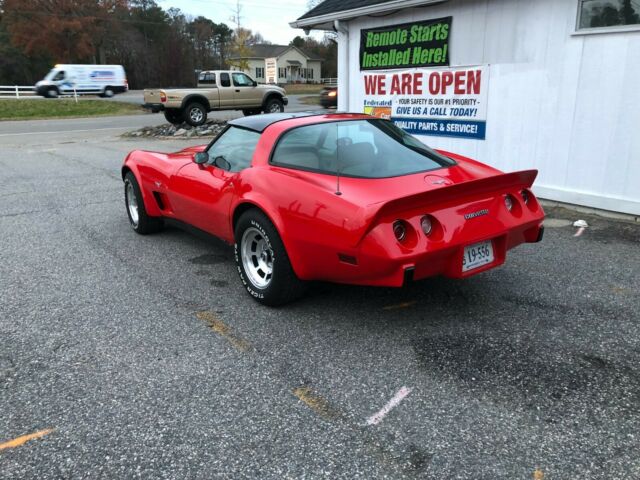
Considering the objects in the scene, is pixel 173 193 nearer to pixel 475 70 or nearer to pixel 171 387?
pixel 171 387

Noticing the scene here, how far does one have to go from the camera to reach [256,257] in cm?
411

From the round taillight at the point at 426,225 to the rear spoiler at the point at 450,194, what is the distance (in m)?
0.08

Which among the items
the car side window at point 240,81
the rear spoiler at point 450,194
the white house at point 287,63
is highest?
the white house at point 287,63

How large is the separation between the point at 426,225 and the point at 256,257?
4.78ft

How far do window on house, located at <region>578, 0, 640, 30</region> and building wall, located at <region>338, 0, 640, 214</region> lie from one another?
11 cm

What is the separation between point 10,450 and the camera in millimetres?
2451

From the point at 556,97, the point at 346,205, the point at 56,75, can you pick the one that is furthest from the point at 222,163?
the point at 56,75

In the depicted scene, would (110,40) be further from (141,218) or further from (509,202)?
(509,202)

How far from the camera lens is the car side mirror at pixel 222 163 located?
4.41m

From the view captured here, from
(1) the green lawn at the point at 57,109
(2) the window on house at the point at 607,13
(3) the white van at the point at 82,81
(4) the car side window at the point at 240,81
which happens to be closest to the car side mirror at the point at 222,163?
(2) the window on house at the point at 607,13

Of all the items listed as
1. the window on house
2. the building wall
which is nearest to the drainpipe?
the building wall

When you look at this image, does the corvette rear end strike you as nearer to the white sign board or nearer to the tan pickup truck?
the white sign board

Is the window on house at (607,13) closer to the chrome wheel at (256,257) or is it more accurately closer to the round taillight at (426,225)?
the round taillight at (426,225)

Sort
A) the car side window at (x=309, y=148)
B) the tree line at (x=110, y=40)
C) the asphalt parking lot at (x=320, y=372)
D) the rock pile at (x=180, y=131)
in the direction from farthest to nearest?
the tree line at (x=110, y=40) → the rock pile at (x=180, y=131) → the car side window at (x=309, y=148) → the asphalt parking lot at (x=320, y=372)
